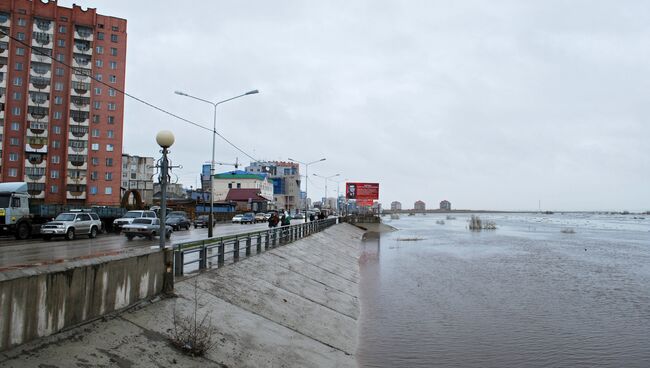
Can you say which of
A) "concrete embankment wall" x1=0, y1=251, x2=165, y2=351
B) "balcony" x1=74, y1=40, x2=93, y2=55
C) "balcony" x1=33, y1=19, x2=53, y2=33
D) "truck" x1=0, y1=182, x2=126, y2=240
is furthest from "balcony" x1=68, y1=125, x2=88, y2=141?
"concrete embankment wall" x1=0, y1=251, x2=165, y2=351

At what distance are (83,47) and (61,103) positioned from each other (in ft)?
31.1

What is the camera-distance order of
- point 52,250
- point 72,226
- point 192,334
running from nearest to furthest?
point 192,334 < point 52,250 < point 72,226

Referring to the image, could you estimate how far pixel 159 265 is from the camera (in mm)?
10367

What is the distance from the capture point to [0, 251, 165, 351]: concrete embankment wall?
621 centimetres

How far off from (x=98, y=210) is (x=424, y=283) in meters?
26.7

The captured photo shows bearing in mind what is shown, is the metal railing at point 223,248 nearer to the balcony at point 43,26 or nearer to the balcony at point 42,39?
the balcony at point 42,39

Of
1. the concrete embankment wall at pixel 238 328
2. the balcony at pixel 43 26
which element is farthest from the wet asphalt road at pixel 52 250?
the balcony at pixel 43 26

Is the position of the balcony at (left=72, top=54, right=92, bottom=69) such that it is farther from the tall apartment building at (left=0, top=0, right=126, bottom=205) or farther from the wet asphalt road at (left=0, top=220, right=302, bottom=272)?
the wet asphalt road at (left=0, top=220, right=302, bottom=272)

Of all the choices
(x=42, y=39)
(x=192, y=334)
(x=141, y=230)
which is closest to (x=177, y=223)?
(x=141, y=230)

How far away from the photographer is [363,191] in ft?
325

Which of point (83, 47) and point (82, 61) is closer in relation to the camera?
point (82, 61)

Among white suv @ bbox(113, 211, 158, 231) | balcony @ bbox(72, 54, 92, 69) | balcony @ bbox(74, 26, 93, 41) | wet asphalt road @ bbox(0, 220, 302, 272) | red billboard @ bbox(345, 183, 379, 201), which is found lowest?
wet asphalt road @ bbox(0, 220, 302, 272)

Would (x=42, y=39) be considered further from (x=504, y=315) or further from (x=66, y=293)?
(x=66, y=293)

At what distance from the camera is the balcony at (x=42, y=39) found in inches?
2761
